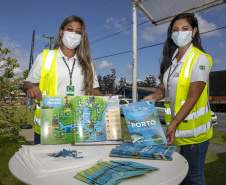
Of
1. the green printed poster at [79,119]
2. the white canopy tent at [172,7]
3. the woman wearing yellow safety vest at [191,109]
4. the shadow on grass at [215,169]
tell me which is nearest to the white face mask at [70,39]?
the green printed poster at [79,119]

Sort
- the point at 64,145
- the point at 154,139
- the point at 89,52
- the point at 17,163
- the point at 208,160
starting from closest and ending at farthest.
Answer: the point at 17,163
the point at 154,139
the point at 64,145
the point at 89,52
the point at 208,160

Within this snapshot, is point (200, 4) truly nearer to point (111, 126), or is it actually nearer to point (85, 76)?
point (85, 76)

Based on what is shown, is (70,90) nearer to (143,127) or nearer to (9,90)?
(143,127)

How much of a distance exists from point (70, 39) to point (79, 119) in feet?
2.72

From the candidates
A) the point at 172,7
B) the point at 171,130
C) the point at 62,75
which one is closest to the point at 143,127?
the point at 171,130

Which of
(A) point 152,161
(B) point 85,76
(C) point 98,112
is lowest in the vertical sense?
(A) point 152,161

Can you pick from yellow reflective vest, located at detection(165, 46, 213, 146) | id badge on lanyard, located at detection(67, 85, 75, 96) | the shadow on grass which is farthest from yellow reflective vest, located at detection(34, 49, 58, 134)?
the shadow on grass

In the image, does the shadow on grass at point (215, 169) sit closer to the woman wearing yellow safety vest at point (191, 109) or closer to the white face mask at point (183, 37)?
the woman wearing yellow safety vest at point (191, 109)

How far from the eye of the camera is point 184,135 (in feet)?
5.37

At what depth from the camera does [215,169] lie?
14.8 ft

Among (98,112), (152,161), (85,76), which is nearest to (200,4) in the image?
(85,76)

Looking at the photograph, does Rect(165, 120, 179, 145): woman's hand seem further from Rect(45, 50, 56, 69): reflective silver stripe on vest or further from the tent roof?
the tent roof

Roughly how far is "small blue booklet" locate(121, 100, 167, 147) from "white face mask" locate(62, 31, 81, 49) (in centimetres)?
92

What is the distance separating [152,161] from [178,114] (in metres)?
0.44
